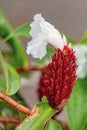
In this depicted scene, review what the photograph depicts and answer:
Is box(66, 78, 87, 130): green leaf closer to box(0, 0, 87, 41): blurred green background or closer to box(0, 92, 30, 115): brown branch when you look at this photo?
box(0, 92, 30, 115): brown branch

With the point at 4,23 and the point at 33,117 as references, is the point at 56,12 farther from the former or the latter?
the point at 33,117

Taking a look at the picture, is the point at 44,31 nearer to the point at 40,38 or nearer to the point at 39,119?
the point at 40,38

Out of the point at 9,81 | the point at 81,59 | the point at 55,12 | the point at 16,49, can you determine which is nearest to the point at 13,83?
the point at 9,81

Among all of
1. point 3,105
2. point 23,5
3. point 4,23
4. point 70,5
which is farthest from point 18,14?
point 3,105

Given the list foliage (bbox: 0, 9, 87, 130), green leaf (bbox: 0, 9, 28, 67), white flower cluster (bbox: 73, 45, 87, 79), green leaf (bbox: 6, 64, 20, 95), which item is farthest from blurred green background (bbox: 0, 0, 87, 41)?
green leaf (bbox: 6, 64, 20, 95)

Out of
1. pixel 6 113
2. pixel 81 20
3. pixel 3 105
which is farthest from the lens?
pixel 81 20

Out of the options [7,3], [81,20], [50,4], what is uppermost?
[7,3]
